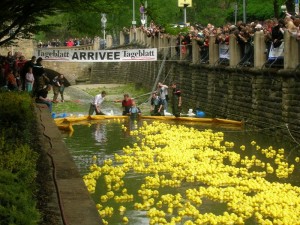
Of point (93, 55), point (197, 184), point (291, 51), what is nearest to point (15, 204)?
point (197, 184)

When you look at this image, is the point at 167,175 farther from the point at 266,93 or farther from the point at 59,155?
the point at 266,93

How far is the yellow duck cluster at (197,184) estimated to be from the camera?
13.8 metres

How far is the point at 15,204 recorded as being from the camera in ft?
22.5

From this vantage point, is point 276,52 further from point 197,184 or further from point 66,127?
point 197,184

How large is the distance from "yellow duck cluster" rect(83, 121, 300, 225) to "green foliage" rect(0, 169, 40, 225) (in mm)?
5788

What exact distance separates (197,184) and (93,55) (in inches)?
717

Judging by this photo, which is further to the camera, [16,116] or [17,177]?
[16,116]

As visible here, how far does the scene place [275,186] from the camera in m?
16.0

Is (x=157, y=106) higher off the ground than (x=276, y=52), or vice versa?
(x=276, y=52)

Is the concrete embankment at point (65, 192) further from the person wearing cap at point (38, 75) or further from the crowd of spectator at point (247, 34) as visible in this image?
the person wearing cap at point (38, 75)

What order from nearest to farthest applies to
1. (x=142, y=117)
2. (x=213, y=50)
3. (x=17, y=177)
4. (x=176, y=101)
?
(x=17, y=177)
(x=142, y=117)
(x=213, y=50)
(x=176, y=101)

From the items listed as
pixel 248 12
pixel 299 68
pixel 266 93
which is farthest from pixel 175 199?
pixel 248 12

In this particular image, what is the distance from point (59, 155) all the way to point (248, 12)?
4273cm

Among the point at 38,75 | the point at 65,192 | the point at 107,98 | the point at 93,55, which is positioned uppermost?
the point at 93,55
